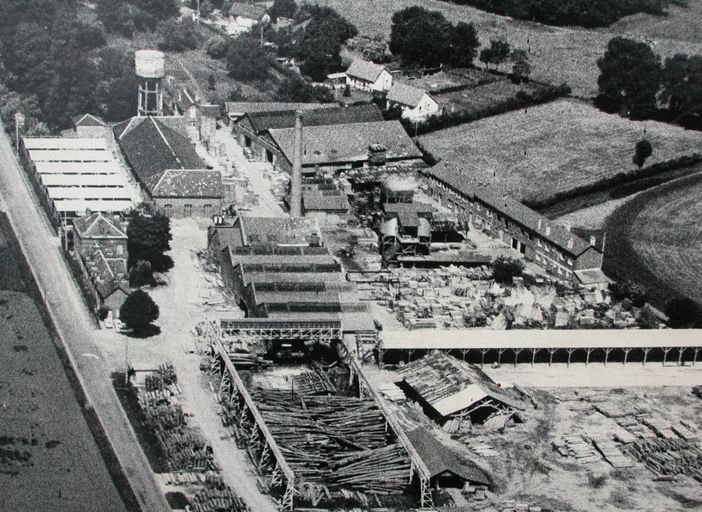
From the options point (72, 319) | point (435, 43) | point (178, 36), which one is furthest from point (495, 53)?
point (72, 319)

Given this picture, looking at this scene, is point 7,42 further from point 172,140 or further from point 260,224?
point 260,224

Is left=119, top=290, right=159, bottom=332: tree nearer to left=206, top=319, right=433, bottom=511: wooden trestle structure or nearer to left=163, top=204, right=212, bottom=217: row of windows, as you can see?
left=206, top=319, right=433, bottom=511: wooden trestle structure

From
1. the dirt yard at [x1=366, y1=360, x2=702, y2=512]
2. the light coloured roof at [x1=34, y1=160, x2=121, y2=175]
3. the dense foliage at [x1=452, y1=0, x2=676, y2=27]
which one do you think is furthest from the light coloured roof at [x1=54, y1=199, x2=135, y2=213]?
the dense foliage at [x1=452, y1=0, x2=676, y2=27]

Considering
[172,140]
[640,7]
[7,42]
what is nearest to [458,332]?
[172,140]

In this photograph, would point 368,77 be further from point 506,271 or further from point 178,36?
point 506,271

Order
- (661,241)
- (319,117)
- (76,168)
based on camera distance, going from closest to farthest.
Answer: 1. (661,241)
2. (76,168)
3. (319,117)
